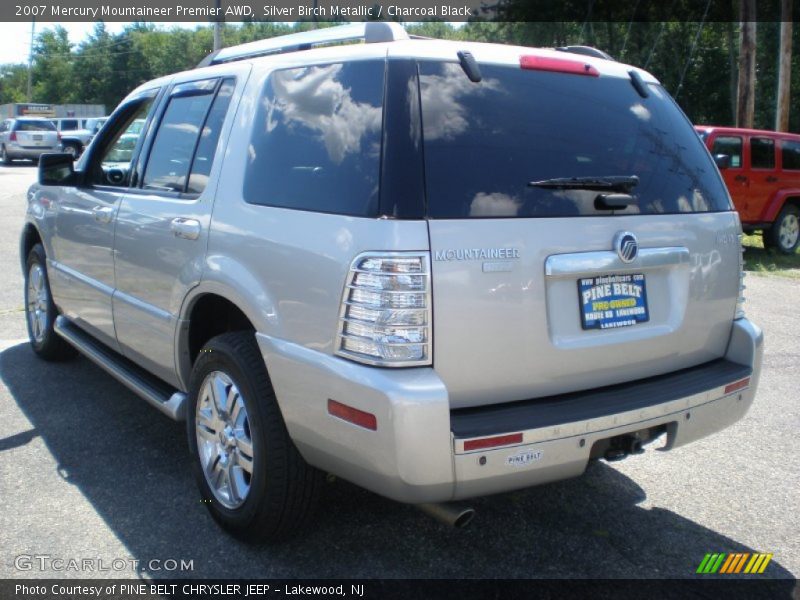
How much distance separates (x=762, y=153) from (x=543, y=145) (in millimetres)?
11540

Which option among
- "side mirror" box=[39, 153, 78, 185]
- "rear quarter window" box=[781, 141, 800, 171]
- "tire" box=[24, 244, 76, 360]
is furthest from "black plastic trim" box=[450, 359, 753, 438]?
"rear quarter window" box=[781, 141, 800, 171]

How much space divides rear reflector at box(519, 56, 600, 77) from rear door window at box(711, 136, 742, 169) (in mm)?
10297

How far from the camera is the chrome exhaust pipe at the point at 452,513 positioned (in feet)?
9.27

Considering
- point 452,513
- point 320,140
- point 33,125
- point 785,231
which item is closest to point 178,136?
point 320,140

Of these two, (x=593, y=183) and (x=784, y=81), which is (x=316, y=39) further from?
(x=784, y=81)

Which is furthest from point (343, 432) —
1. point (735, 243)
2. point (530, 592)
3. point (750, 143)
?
point (750, 143)

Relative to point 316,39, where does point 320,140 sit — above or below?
below

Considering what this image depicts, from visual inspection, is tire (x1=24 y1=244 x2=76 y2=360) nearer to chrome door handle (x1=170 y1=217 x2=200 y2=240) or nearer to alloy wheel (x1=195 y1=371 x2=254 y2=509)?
chrome door handle (x1=170 y1=217 x2=200 y2=240)

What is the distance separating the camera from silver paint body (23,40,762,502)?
2.66m

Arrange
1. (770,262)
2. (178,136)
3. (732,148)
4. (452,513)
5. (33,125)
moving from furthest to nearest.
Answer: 1. (33,125)
2. (770,262)
3. (732,148)
4. (178,136)
5. (452,513)

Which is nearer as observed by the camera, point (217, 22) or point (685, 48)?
point (217, 22)

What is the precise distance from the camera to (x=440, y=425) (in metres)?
2.60

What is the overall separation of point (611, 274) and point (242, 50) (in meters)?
2.32

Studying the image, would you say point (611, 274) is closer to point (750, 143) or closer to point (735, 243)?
point (735, 243)
